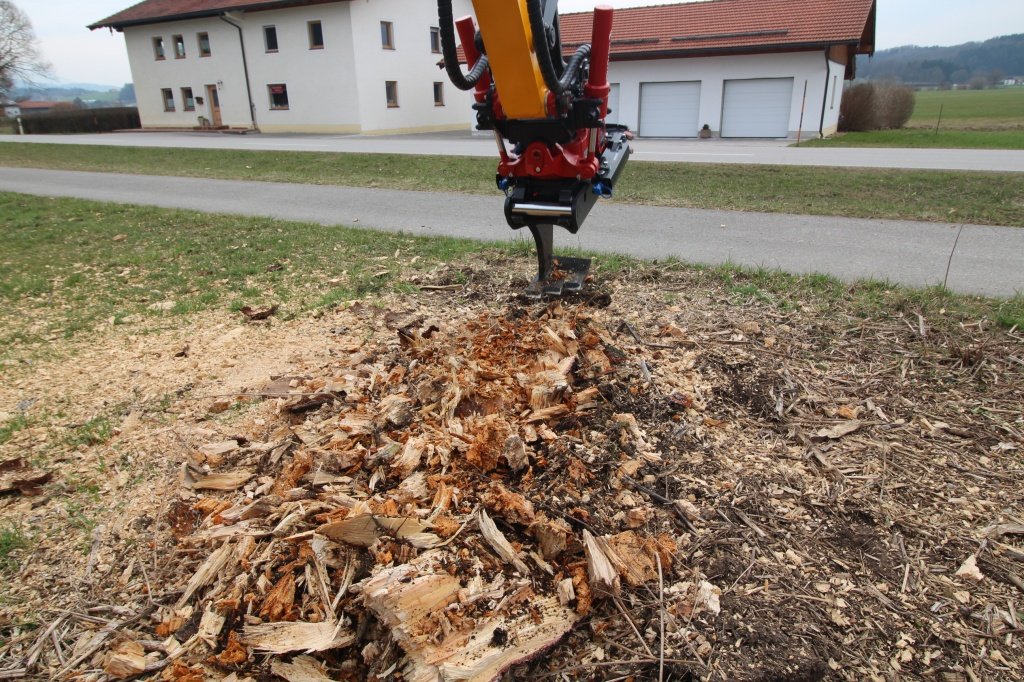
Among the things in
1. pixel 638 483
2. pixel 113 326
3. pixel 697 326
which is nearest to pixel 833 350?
pixel 697 326

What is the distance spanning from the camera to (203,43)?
1267 inches

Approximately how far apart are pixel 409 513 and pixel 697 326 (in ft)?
9.54

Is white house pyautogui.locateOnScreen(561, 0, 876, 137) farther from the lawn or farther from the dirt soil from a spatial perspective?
the dirt soil

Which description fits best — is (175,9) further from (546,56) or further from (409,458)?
(409,458)

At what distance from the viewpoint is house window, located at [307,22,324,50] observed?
28634mm

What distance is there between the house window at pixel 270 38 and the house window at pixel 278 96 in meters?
1.61

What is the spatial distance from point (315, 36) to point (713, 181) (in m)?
23.4

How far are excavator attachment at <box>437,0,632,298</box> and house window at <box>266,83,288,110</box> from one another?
29692 mm

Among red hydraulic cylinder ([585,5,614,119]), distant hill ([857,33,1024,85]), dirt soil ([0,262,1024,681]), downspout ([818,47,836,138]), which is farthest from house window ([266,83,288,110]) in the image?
distant hill ([857,33,1024,85])

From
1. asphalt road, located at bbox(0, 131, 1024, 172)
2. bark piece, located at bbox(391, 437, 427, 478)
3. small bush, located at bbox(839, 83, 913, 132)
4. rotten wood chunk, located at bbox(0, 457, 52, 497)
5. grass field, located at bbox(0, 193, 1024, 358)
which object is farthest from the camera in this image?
small bush, located at bbox(839, 83, 913, 132)

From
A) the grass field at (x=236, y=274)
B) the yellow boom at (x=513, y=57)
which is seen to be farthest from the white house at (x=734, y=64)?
the yellow boom at (x=513, y=57)

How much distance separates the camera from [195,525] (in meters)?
2.97

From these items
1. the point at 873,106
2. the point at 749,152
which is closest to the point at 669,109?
the point at 749,152

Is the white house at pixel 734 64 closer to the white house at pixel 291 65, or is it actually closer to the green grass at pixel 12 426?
the white house at pixel 291 65
